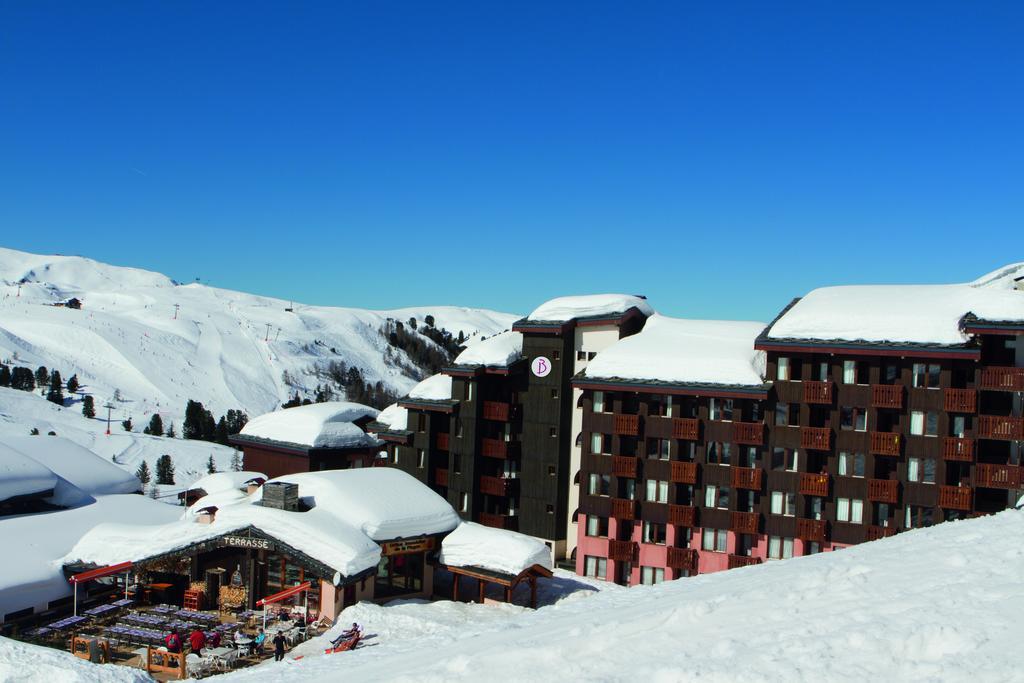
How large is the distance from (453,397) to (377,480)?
12482 mm

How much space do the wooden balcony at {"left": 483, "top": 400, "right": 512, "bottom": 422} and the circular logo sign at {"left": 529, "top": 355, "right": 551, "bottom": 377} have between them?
2903 mm

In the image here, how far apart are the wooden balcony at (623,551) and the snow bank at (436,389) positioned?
49.0 ft

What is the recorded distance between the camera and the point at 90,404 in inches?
4038

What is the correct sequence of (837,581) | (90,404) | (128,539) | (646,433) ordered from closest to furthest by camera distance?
1. (837,581)
2. (128,539)
3. (646,433)
4. (90,404)

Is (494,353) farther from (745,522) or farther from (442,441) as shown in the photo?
(745,522)

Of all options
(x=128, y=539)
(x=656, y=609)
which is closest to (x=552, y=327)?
(x=128, y=539)

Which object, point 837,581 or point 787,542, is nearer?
point 837,581

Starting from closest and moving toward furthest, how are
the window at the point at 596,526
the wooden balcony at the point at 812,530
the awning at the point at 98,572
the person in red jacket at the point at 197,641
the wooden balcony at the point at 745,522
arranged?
the person in red jacket at the point at 197,641 → the awning at the point at 98,572 → the wooden balcony at the point at 812,530 → the wooden balcony at the point at 745,522 → the window at the point at 596,526

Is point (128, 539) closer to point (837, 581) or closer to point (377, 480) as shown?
point (377, 480)

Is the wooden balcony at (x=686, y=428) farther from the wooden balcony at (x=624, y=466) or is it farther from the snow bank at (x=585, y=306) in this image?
the snow bank at (x=585, y=306)

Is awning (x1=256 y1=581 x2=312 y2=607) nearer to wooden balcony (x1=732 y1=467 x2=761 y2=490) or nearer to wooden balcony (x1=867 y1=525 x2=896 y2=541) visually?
wooden balcony (x1=732 y1=467 x2=761 y2=490)

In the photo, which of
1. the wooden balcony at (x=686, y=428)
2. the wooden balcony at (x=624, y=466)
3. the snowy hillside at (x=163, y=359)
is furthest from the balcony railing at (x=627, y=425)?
the snowy hillside at (x=163, y=359)

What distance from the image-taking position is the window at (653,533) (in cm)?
4553

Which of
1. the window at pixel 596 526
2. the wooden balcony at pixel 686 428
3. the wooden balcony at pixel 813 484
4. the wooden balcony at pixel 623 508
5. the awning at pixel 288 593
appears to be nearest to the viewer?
the awning at pixel 288 593
